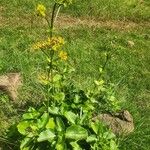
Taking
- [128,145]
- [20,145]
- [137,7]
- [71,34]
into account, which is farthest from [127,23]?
[20,145]

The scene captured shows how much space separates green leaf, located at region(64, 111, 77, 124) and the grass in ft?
2.80

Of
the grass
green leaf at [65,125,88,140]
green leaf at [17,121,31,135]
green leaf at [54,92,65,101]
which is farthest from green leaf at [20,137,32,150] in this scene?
the grass

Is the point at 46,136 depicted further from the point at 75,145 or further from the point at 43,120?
the point at 75,145

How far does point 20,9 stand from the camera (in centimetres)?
1008

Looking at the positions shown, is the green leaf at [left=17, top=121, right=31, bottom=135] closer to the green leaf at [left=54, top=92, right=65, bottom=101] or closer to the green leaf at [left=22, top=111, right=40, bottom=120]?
the green leaf at [left=22, top=111, right=40, bottom=120]

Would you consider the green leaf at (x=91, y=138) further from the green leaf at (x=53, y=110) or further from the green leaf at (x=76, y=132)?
the green leaf at (x=53, y=110)

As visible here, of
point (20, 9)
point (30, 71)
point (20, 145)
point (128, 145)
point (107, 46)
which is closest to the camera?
point (20, 145)

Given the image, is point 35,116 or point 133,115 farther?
point 133,115

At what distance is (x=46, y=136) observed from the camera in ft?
18.0

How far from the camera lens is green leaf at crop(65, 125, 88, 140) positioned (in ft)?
18.1

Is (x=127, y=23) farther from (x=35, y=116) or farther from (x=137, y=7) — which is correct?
(x=35, y=116)

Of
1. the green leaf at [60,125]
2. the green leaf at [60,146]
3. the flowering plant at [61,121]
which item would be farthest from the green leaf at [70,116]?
the green leaf at [60,146]

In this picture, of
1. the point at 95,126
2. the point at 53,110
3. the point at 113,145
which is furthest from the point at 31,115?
the point at 113,145

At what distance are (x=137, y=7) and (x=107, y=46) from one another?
2531 mm
